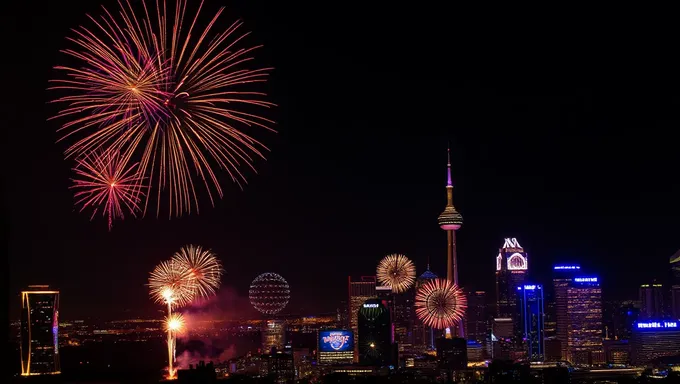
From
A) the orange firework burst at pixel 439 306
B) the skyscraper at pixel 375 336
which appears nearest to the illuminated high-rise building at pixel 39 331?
the orange firework burst at pixel 439 306

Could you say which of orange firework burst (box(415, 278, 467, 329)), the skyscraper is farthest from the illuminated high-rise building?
the skyscraper

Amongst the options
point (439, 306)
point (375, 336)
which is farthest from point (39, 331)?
point (375, 336)

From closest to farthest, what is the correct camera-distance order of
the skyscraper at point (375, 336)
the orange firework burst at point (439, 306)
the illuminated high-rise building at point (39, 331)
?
the illuminated high-rise building at point (39, 331)
the orange firework burst at point (439, 306)
the skyscraper at point (375, 336)

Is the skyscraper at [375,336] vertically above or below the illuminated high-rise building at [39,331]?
below

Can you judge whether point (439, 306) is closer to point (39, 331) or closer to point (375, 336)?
point (39, 331)

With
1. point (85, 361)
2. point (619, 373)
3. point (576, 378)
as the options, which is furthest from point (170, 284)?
point (619, 373)

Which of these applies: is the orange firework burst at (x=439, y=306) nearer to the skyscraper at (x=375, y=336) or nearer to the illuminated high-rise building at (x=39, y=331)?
the illuminated high-rise building at (x=39, y=331)

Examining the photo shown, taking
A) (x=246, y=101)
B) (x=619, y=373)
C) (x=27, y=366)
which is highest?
(x=246, y=101)

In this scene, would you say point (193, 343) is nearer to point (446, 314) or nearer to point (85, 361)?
point (85, 361)

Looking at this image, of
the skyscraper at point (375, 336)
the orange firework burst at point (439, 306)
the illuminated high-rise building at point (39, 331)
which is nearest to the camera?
the illuminated high-rise building at point (39, 331)
